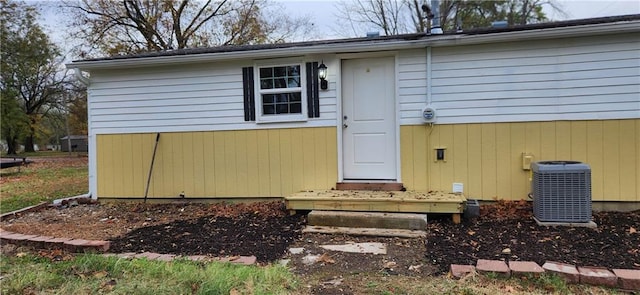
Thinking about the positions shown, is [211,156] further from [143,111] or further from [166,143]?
[143,111]

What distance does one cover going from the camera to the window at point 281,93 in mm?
5500

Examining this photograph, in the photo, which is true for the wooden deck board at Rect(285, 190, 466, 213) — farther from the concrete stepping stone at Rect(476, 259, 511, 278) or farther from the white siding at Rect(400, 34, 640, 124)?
the concrete stepping stone at Rect(476, 259, 511, 278)

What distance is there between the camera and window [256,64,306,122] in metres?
5.50

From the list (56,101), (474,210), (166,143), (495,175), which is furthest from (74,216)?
(56,101)

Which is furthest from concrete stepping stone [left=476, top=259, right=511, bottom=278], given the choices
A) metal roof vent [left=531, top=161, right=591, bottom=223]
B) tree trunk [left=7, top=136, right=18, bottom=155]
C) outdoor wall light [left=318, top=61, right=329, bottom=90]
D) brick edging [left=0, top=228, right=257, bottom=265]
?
tree trunk [left=7, top=136, right=18, bottom=155]

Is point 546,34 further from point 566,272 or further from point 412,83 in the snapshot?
point 566,272

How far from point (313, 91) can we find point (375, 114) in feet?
3.15

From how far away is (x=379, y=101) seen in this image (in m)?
5.33

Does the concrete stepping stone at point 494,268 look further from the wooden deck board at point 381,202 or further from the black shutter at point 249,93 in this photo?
the black shutter at point 249,93

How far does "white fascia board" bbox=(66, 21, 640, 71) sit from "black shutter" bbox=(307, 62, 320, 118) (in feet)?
0.73

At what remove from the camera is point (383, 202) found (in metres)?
4.44

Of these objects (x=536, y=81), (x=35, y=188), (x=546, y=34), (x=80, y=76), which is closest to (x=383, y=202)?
(x=536, y=81)

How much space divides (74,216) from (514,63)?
21.3ft

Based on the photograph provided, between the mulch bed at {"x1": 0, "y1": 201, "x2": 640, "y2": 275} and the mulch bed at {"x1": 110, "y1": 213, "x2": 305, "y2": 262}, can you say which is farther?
the mulch bed at {"x1": 110, "y1": 213, "x2": 305, "y2": 262}
